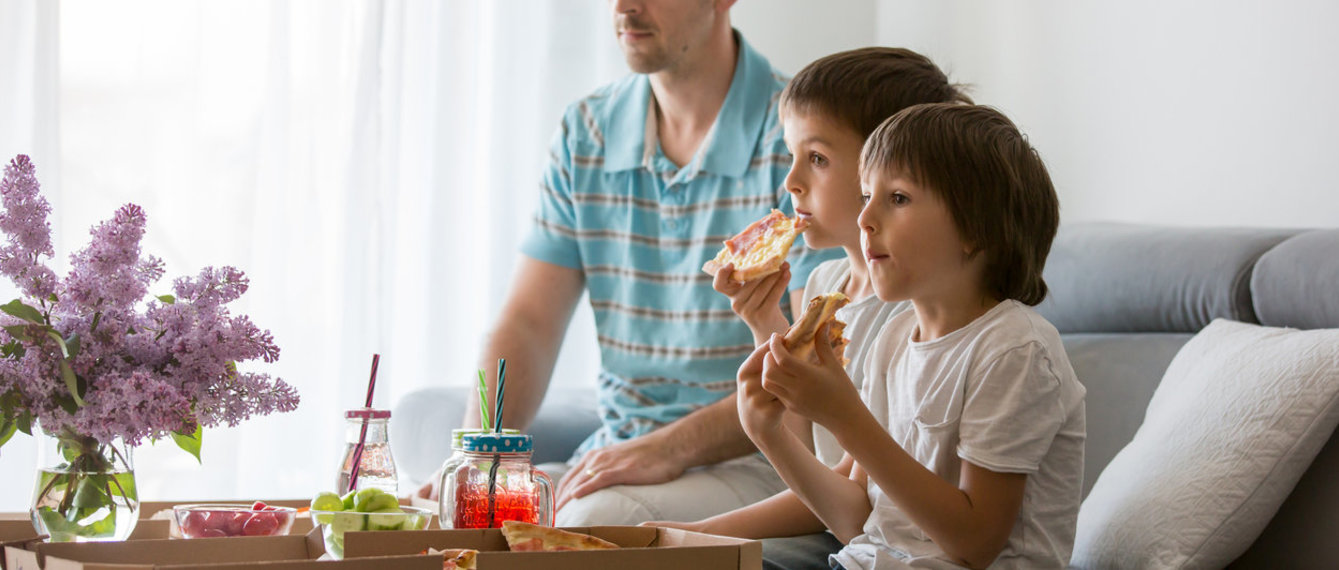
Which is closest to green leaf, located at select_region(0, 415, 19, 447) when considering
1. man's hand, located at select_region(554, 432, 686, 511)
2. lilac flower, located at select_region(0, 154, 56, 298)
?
lilac flower, located at select_region(0, 154, 56, 298)

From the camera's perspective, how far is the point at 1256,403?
1.46m

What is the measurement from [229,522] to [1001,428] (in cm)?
77

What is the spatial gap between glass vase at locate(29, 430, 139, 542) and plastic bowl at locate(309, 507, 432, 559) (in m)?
0.18

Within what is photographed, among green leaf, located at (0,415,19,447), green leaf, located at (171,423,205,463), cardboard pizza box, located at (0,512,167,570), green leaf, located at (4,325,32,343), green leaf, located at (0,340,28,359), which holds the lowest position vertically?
cardboard pizza box, located at (0,512,167,570)

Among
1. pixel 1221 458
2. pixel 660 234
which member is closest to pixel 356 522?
pixel 1221 458

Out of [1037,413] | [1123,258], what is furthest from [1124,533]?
[1123,258]

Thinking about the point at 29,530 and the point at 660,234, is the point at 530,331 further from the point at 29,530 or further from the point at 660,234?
the point at 29,530

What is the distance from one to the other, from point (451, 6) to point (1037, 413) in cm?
243

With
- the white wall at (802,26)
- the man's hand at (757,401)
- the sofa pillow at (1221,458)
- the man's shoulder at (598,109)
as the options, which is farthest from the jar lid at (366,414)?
the white wall at (802,26)

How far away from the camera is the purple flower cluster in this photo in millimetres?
1073

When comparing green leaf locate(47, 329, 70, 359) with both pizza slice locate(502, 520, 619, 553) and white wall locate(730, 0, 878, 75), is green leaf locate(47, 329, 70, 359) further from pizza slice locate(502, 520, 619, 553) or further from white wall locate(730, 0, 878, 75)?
white wall locate(730, 0, 878, 75)

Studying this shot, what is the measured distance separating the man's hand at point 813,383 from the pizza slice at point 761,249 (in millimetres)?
309

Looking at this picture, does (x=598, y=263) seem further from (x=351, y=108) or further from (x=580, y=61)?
(x=580, y=61)

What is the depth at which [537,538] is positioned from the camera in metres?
1.03
